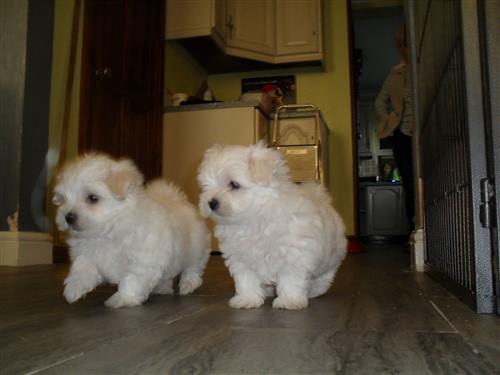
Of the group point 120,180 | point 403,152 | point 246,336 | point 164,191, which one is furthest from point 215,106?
point 246,336

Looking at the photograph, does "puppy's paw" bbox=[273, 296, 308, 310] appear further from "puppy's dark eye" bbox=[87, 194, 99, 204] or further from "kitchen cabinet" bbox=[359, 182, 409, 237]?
"kitchen cabinet" bbox=[359, 182, 409, 237]

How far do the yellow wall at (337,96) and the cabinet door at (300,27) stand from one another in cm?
51

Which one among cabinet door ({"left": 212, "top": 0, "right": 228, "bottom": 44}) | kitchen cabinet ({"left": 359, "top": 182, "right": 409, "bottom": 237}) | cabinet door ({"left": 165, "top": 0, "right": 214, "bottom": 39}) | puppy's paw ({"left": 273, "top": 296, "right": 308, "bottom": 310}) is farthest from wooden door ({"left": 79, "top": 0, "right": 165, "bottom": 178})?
kitchen cabinet ({"left": 359, "top": 182, "right": 409, "bottom": 237})

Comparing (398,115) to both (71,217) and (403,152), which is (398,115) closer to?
(403,152)

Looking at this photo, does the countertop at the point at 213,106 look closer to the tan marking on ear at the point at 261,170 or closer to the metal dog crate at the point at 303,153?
the metal dog crate at the point at 303,153

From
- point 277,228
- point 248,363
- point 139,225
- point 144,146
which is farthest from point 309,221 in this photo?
point 144,146

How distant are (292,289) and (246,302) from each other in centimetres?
16

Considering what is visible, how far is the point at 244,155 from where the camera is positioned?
177 cm

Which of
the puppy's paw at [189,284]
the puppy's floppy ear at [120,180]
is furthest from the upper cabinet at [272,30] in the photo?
the puppy's floppy ear at [120,180]

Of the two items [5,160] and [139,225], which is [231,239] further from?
[5,160]

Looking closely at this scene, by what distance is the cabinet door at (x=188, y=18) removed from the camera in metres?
4.61

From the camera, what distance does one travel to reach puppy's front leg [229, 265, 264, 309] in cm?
170

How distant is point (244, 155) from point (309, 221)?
0.32m

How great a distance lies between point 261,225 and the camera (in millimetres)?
1737
